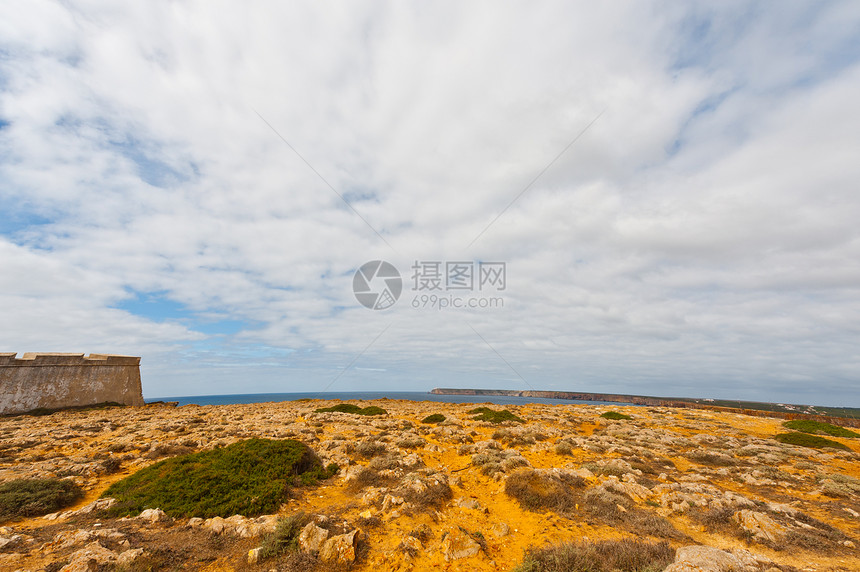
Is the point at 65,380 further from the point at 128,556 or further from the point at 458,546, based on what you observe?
the point at 458,546

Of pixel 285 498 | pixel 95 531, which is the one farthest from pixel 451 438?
pixel 95 531

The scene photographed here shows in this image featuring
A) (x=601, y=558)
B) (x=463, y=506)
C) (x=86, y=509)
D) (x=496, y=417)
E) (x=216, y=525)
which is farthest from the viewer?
(x=496, y=417)

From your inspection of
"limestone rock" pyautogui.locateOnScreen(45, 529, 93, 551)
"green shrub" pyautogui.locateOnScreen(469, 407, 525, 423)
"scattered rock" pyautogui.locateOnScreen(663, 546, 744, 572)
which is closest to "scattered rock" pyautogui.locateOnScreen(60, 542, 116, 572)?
"limestone rock" pyautogui.locateOnScreen(45, 529, 93, 551)

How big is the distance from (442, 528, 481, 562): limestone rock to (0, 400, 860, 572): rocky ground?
0.09ft

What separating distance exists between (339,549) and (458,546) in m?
2.52

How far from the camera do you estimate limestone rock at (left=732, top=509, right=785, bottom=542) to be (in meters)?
7.48

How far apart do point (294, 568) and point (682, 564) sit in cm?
685

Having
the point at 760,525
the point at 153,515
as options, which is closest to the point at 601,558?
the point at 760,525

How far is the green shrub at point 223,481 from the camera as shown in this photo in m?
8.48

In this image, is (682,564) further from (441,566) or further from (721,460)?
(721,460)

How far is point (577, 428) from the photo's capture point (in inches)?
887

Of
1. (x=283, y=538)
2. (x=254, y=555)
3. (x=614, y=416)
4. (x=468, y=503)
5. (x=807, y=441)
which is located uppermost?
(x=283, y=538)

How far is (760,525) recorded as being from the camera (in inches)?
310

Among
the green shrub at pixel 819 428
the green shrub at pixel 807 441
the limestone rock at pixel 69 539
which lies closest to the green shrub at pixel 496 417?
the green shrub at pixel 807 441
